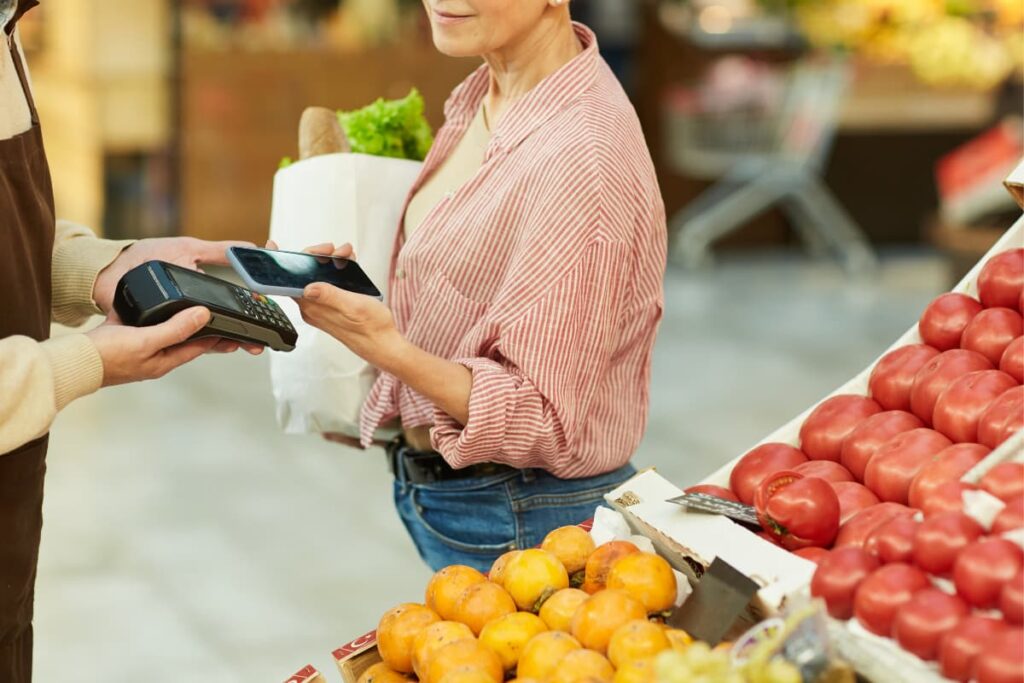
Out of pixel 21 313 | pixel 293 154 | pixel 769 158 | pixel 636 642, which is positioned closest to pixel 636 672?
pixel 636 642

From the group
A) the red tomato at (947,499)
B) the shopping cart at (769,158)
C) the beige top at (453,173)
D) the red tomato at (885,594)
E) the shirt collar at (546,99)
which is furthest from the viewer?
the shopping cart at (769,158)

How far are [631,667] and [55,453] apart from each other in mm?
3958

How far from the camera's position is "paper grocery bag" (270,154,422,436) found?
2189 mm

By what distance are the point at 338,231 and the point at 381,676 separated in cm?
85

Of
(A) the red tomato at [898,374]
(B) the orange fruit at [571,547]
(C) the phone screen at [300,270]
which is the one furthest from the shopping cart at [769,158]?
(B) the orange fruit at [571,547]

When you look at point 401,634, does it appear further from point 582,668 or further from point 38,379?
point 38,379

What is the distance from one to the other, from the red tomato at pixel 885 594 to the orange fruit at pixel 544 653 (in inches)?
12.1

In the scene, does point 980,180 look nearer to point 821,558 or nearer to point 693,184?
point 693,184

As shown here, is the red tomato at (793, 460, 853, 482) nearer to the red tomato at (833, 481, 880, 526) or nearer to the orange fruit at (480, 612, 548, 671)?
the red tomato at (833, 481, 880, 526)

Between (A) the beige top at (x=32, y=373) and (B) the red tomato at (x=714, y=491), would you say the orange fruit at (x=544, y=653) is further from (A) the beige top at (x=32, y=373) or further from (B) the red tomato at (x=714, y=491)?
(A) the beige top at (x=32, y=373)

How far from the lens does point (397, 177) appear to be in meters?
2.24

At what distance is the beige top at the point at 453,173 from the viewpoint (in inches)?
84.2

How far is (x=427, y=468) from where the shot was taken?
2.10m

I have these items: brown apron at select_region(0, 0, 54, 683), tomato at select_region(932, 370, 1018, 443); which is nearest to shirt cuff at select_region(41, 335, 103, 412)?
brown apron at select_region(0, 0, 54, 683)
